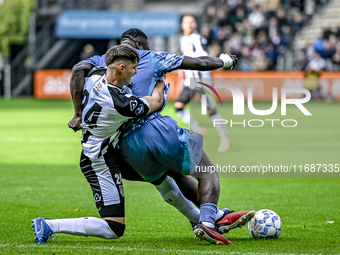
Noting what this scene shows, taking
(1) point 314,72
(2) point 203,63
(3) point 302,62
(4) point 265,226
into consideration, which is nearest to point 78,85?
(2) point 203,63

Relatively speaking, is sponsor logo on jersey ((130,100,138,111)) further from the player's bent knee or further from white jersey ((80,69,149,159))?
the player's bent knee

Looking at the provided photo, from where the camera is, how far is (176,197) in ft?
21.6

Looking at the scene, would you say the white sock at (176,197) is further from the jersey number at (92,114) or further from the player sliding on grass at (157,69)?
the jersey number at (92,114)

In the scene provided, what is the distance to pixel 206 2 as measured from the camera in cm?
3569

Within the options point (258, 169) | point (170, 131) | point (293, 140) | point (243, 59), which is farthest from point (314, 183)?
point (243, 59)

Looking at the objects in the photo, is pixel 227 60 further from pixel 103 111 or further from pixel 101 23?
pixel 101 23

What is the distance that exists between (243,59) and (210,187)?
2610 centimetres

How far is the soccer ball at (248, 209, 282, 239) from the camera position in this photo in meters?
6.45

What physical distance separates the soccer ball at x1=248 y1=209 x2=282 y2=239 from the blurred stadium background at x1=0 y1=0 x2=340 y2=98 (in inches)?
977

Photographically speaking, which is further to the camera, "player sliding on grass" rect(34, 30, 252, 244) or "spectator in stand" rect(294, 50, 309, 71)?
"spectator in stand" rect(294, 50, 309, 71)

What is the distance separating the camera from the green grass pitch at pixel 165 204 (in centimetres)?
604

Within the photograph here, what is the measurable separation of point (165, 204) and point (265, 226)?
7.57 feet

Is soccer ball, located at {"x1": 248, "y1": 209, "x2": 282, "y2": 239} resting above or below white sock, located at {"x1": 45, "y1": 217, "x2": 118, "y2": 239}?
below

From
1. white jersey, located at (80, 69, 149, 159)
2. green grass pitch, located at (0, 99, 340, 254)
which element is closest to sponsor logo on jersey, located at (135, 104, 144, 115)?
white jersey, located at (80, 69, 149, 159)
